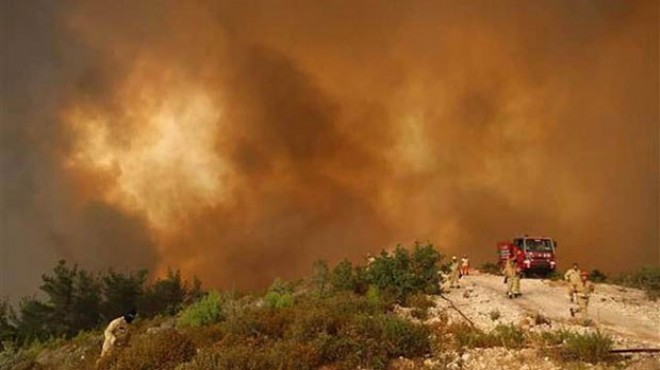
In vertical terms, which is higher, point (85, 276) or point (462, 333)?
point (85, 276)

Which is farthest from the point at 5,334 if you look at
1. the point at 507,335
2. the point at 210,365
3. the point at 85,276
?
the point at 507,335

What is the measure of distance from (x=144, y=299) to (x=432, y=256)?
24909 millimetres

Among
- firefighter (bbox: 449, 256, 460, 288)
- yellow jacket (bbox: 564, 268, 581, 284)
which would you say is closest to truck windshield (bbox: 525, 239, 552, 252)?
firefighter (bbox: 449, 256, 460, 288)

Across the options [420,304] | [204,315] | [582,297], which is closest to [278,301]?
[204,315]

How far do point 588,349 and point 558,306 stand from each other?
9908 millimetres

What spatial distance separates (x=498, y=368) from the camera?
17047 millimetres

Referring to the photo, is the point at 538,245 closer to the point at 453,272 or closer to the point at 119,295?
the point at 453,272

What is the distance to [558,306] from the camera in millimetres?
26625

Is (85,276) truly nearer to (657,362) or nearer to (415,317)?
(415,317)

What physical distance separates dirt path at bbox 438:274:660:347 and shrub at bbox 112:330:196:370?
9793mm

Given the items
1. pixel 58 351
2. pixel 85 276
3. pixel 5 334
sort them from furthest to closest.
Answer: pixel 85 276 → pixel 5 334 → pixel 58 351

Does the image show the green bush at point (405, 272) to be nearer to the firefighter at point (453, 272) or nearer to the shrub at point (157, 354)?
the firefighter at point (453, 272)

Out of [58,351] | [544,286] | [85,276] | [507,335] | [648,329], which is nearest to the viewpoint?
[507,335]

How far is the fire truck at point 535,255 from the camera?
39.3 meters
